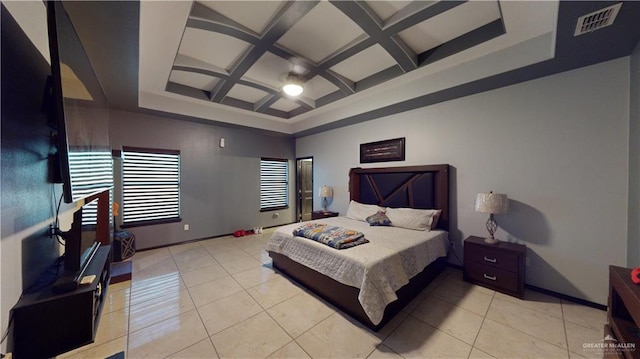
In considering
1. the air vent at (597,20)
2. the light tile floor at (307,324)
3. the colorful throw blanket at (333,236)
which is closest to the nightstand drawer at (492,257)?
the light tile floor at (307,324)

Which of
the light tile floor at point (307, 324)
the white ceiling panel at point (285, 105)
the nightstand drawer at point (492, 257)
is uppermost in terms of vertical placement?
the white ceiling panel at point (285, 105)

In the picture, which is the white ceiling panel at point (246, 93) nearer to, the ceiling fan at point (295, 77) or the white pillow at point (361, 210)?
the ceiling fan at point (295, 77)

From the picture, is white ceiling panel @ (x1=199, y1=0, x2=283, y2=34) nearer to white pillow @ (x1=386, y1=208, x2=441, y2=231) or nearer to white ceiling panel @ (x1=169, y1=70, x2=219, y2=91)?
white ceiling panel @ (x1=169, y1=70, x2=219, y2=91)

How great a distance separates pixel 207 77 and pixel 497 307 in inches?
195

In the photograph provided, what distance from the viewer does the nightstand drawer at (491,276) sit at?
2.56 metres

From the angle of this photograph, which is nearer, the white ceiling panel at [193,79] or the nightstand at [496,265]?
the nightstand at [496,265]

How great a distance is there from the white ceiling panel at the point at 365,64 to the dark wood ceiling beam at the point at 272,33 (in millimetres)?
1045

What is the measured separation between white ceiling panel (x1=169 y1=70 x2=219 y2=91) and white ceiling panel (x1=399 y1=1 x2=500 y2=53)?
297 cm

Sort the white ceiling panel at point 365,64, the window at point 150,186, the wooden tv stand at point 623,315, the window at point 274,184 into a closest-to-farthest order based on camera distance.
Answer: the wooden tv stand at point 623,315, the white ceiling panel at point 365,64, the window at point 150,186, the window at point 274,184

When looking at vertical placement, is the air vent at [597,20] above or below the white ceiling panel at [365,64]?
below

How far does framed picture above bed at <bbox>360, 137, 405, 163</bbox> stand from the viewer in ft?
13.3

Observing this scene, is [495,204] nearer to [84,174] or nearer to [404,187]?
[404,187]

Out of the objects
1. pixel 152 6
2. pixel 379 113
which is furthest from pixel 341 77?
pixel 152 6

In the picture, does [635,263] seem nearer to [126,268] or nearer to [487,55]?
[487,55]
